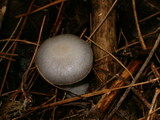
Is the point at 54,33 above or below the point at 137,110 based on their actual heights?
above

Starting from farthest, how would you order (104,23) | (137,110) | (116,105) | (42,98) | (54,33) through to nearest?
(54,33)
(42,98)
(104,23)
(137,110)
(116,105)

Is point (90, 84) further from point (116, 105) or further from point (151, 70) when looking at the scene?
point (151, 70)

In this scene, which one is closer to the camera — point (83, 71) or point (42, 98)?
point (83, 71)

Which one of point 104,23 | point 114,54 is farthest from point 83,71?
point 104,23

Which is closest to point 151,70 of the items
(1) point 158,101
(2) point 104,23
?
(1) point 158,101

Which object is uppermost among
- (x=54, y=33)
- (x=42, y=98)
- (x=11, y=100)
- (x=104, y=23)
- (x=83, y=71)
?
(x=104, y=23)

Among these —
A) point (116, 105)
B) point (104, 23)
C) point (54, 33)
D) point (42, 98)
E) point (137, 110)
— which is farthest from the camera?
point (54, 33)
